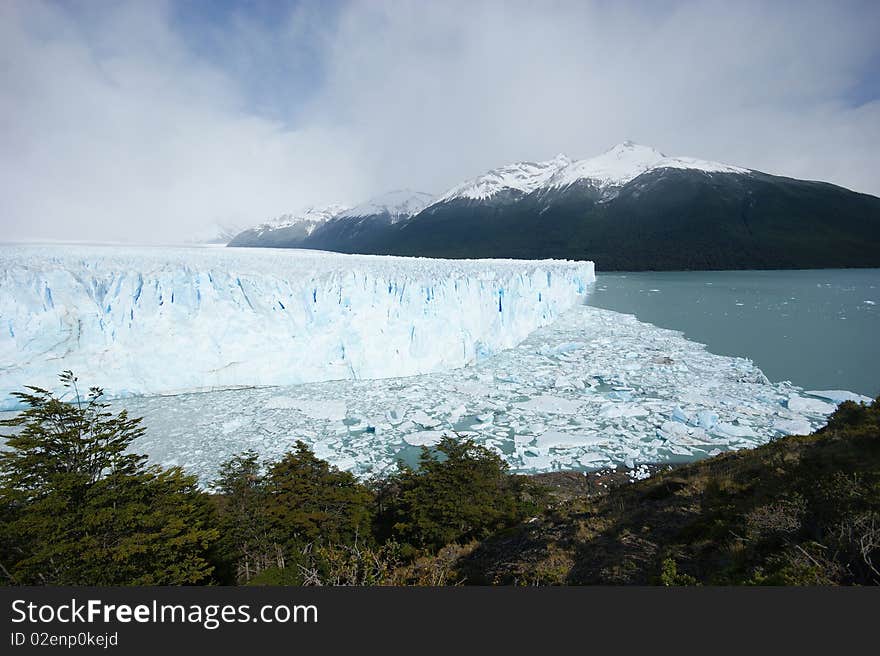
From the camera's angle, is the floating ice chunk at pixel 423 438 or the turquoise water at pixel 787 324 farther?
the turquoise water at pixel 787 324

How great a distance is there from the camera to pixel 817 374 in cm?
1205

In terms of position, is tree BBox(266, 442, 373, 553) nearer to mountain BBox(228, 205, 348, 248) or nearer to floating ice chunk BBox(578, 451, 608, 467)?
floating ice chunk BBox(578, 451, 608, 467)

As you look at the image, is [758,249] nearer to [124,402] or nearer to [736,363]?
[736,363]

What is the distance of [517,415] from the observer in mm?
10039

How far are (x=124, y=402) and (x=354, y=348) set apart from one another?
7003 mm

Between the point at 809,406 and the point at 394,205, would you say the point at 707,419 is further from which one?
the point at 394,205

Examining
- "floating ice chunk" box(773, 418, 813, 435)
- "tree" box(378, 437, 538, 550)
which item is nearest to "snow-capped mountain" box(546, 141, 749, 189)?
"floating ice chunk" box(773, 418, 813, 435)

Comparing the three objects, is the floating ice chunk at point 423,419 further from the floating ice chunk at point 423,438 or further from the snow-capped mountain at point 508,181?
the snow-capped mountain at point 508,181

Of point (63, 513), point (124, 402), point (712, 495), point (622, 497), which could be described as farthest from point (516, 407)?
point (124, 402)

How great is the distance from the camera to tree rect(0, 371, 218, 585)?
377 centimetres

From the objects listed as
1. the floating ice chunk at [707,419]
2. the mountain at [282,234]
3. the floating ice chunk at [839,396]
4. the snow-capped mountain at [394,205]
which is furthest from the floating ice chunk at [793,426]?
the mountain at [282,234]

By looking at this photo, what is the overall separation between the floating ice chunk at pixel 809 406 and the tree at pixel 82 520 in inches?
492

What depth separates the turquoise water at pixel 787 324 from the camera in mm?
12469

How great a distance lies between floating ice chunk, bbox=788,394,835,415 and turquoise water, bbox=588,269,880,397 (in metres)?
1.88
